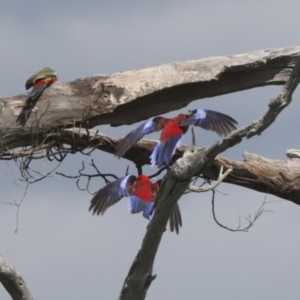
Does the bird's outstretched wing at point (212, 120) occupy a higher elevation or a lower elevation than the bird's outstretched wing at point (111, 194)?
higher

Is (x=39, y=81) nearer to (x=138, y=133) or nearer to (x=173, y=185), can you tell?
(x=138, y=133)

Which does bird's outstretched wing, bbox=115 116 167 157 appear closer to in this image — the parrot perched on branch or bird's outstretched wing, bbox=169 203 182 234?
bird's outstretched wing, bbox=169 203 182 234

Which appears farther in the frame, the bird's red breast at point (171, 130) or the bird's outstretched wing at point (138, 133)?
the bird's outstretched wing at point (138, 133)

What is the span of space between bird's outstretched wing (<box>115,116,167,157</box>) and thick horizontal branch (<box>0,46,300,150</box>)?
0.23 meters

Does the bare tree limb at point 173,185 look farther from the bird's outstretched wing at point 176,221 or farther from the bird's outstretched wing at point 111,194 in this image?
the bird's outstretched wing at point 176,221

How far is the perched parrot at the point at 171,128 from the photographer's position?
17.4ft

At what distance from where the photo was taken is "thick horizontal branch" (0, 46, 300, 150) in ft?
19.4

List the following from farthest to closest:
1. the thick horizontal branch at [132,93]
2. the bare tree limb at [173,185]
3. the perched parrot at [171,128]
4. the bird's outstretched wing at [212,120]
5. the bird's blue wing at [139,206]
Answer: the thick horizontal branch at [132,93], the bird's outstretched wing at [212,120], the perched parrot at [171,128], the bird's blue wing at [139,206], the bare tree limb at [173,185]

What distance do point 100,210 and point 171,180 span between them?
51.5 inches

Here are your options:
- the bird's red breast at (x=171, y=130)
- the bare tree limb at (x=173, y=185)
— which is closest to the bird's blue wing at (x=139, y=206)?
the bird's red breast at (x=171, y=130)

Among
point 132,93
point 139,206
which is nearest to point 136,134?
point 132,93

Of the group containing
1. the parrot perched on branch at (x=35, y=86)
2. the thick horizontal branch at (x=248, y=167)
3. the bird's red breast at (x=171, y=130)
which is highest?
the parrot perched on branch at (x=35, y=86)

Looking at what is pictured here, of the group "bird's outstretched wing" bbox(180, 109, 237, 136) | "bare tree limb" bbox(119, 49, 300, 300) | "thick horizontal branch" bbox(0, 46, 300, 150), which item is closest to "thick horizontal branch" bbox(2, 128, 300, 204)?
"thick horizontal branch" bbox(0, 46, 300, 150)

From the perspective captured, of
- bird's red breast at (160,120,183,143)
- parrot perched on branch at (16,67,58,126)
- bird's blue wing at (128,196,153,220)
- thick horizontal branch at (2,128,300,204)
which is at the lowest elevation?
thick horizontal branch at (2,128,300,204)
